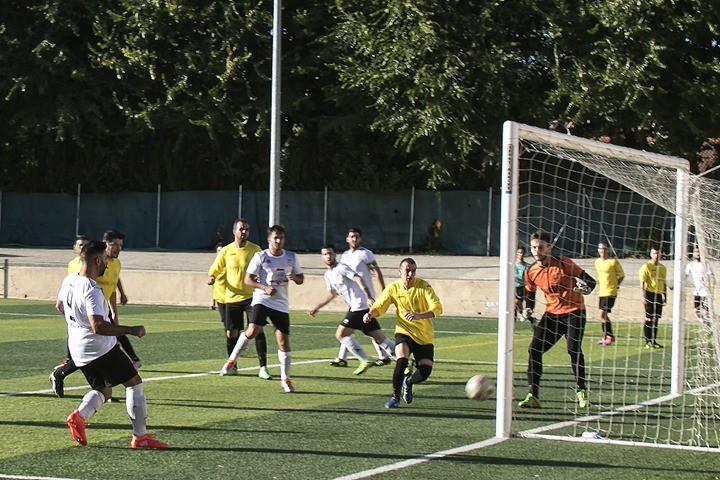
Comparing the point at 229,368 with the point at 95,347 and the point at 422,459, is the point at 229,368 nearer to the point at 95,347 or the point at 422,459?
the point at 95,347

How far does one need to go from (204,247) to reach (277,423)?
2930 centimetres

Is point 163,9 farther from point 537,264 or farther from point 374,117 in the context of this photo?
point 537,264

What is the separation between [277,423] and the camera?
11.2 meters

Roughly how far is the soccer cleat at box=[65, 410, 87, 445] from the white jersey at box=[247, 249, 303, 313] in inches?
189

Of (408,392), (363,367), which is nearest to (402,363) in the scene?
(408,392)

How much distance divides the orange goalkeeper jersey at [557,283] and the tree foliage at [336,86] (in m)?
22.7

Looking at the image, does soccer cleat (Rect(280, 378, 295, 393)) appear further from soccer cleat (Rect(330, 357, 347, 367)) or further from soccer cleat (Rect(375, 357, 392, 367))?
soccer cleat (Rect(375, 357, 392, 367))

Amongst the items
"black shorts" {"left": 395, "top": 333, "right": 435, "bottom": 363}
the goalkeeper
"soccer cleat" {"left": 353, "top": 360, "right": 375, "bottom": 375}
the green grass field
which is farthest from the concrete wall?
"black shorts" {"left": 395, "top": 333, "right": 435, "bottom": 363}

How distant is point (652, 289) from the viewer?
20.8m

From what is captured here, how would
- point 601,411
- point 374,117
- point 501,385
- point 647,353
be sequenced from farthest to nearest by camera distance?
point 374,117 → point 647,353 → point 601,411 → point 501,385

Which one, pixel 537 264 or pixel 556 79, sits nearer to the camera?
pixel 537 264

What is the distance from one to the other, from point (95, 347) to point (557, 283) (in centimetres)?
548

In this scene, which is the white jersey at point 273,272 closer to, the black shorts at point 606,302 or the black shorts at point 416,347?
the black shorts at point 416,347

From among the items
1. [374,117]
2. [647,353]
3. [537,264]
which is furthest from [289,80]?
[537,264]
